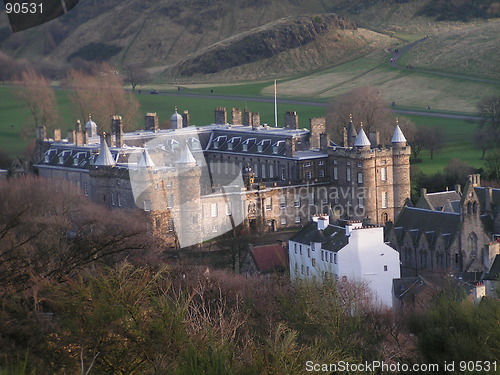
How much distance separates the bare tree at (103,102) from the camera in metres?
104

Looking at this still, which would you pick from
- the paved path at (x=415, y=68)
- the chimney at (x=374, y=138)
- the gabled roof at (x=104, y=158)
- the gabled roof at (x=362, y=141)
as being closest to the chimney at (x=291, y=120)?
the chimney at (x=374, y=138)

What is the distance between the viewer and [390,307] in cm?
4847

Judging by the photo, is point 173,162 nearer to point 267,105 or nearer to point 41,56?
point 267,105

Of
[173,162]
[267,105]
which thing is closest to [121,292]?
[173,162]

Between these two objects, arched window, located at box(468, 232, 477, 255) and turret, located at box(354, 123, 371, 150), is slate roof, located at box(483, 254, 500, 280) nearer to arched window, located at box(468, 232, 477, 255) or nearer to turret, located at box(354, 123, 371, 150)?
arched window, located at box(468, 232, 477, 255)

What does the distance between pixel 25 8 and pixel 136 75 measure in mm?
122524

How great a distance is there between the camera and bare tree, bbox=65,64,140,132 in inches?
4102

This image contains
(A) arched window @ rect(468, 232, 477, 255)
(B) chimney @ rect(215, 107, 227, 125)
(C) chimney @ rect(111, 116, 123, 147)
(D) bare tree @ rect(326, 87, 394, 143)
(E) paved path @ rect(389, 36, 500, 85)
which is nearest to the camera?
(A) arched window @ rect(468, 232, 477, 255)

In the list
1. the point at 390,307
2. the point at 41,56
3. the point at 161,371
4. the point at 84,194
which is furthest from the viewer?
the point at 41,56

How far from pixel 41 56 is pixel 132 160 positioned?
76821mm

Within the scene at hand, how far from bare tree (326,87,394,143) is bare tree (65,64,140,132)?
53.8ft

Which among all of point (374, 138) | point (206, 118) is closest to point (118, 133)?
point (374, 138)

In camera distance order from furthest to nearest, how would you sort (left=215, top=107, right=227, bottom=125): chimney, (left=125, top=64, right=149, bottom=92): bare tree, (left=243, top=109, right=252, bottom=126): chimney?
(left=125, top=64, right=149, bottom=92): bare tree, (left=215, top=107, right=227, bottom=125): chimney, (left=243, top=109, right=252, bottom=126): chimney

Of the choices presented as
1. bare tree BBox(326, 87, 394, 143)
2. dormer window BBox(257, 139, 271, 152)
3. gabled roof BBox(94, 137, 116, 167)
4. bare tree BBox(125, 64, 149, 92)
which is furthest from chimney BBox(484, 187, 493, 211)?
bare tree BBox(125, 64, 149, 92)
